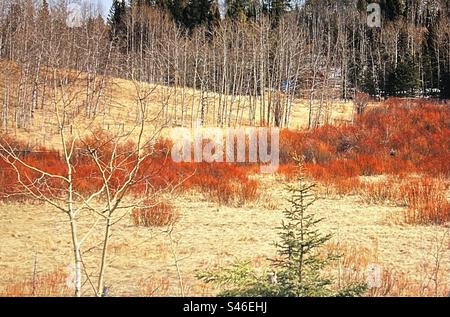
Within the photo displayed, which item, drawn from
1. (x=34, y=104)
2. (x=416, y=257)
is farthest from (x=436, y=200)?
(x=34, y=104)

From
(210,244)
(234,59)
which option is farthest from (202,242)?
(234,59)

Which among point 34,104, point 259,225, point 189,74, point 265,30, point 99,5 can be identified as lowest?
point 259,225

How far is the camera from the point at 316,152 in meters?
17.6

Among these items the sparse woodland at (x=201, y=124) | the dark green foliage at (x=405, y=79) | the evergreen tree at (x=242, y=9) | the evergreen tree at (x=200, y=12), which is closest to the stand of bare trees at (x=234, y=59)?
the dark green foliage at (x=405, y=79)

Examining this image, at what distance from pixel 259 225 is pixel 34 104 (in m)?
23.3

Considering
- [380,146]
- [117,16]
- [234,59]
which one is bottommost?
[380,146]

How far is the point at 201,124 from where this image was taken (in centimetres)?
2883

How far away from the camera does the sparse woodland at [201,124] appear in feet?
17.0

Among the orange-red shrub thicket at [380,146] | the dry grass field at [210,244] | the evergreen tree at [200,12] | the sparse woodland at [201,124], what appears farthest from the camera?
the evergreen tree at [200,12]

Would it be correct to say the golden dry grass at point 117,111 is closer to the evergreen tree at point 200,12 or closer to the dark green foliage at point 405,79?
the dark green foliage at point 405,79

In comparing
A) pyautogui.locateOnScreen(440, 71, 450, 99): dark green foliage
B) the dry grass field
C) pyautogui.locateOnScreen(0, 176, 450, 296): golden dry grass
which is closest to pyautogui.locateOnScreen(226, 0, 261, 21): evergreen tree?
pyautogui.locateOnScreen(440, 71, 450, 99): dark green foliage

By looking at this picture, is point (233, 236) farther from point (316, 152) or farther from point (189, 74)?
point (189, 74)

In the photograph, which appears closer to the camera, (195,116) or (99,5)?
(195,116)

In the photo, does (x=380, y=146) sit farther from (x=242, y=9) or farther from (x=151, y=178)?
(x=242, y=9)
